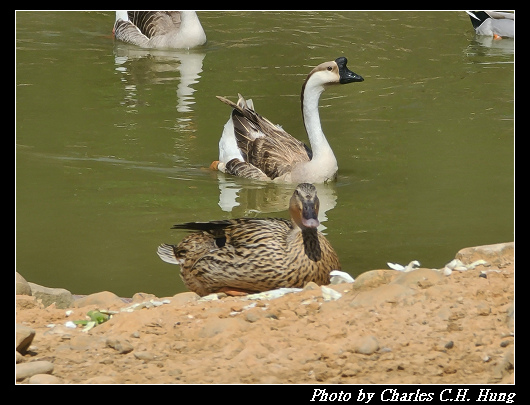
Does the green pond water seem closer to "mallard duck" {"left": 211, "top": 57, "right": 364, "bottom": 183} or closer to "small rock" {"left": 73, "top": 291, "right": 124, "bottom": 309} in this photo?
"mallard duck" {"left": 211, "top": 57, "right": 364, "bottom": 183}

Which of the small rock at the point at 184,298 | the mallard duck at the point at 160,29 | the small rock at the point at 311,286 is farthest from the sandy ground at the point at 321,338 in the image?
the mallard duck at the point at 160,29

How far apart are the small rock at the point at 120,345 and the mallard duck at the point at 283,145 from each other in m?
6.60

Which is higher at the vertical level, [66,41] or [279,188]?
[66,41]

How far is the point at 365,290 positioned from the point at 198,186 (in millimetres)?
5932

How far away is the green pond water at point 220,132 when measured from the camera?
991 centimetres

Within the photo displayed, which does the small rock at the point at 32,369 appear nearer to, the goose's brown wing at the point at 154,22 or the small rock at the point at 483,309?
the small rock at the point at 483,309

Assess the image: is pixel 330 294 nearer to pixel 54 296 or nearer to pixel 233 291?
pixel 233 291

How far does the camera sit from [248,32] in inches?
784

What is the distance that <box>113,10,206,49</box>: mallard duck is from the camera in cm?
1911

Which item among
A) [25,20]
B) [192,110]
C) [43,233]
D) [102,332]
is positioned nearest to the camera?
[102,332]

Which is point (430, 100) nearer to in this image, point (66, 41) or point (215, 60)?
point (215, 60)

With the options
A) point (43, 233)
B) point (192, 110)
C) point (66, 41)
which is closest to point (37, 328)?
point (43, 233)

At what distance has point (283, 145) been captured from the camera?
13.1 m

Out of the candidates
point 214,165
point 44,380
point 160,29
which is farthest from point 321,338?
point 160,29
